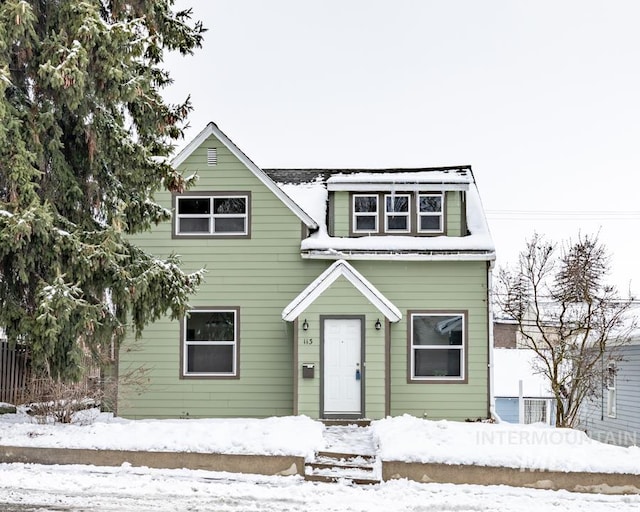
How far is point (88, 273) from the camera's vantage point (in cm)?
1108

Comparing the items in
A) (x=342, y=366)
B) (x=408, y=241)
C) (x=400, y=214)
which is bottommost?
(x=342, y=366)

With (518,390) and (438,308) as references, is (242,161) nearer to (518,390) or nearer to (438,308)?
(438,308)

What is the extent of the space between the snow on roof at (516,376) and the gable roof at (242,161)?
17799mm

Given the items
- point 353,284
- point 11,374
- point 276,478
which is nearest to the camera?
point 276,478

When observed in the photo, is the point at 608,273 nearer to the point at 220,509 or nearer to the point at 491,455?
the point at 491,455

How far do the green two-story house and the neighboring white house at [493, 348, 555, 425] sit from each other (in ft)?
56.1

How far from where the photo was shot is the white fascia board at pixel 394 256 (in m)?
16.2

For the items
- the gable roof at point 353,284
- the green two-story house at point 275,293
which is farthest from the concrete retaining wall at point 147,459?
the green two-story house at point 275,293

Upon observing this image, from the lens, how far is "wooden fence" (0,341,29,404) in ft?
49.7

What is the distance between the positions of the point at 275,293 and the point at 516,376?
812 inches

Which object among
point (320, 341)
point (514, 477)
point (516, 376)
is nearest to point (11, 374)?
point (320, 341)

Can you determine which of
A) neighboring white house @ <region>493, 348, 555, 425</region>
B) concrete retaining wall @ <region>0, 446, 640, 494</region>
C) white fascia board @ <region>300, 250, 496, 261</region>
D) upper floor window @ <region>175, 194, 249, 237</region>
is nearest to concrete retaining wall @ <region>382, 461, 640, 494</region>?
concrete retaining wall @ <region>0, 446, 640, 494</region>

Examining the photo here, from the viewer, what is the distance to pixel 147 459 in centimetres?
1080

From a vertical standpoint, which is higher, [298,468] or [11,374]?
[11,374]
